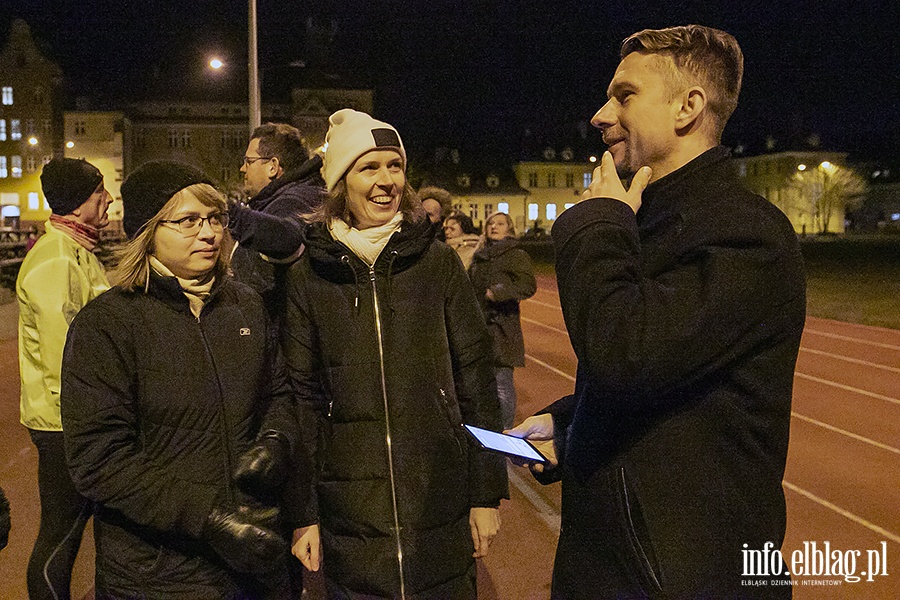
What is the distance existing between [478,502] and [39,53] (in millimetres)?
85871

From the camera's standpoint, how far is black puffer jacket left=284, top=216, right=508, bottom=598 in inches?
110

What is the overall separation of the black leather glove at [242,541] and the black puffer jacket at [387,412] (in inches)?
14.4

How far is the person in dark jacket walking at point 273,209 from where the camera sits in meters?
3.26

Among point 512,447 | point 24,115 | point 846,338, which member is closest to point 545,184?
point 24,115

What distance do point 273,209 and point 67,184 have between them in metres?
1.00

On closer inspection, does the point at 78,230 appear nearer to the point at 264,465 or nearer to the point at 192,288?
the point at 192,288

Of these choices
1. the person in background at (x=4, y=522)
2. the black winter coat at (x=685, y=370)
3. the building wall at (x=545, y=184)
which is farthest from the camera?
the building wall at (x=545, y=184)

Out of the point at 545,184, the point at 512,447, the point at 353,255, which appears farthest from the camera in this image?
the point at 545,184

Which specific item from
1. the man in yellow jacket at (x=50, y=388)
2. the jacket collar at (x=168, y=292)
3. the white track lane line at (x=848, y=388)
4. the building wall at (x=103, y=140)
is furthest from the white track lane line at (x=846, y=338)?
the building wall at (x=103, y=140)

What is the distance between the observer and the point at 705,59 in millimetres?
1854

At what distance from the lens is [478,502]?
2.97 meters

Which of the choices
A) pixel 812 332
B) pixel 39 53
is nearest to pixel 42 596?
pixel 812 332

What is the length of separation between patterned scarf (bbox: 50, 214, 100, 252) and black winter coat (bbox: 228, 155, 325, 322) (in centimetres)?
76

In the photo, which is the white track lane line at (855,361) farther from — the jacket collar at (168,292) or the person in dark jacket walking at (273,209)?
the jacket collar at (168,292)
